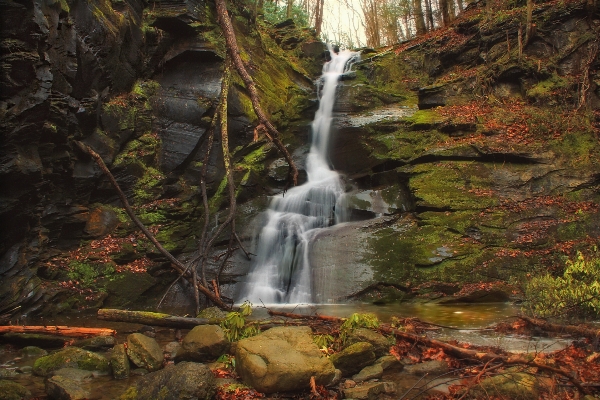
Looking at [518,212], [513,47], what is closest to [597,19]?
[513,47]

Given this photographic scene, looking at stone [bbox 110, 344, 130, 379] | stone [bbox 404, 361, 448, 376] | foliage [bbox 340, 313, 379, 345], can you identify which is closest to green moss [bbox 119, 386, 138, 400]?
stone [bbox 110, 344, 130, 379]

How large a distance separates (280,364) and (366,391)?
0.92m

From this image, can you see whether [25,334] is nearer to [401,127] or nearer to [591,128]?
[401,127]

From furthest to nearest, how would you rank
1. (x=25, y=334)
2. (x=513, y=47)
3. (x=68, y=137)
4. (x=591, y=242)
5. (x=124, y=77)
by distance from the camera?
(x=513, y=47) → (x=124, y=77) → (x=68, y=137) → (x=591, y=242) → (x=25, y=334)

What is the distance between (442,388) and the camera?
4.21 m

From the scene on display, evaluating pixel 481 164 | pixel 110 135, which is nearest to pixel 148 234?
pixel 110 135

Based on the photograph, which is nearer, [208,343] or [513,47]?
[208,343]

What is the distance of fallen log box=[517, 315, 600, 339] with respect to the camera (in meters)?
4.90

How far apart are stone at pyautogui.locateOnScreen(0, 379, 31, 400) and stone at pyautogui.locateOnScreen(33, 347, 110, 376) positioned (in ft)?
2.45

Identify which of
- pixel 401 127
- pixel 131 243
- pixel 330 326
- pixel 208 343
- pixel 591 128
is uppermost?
pixel 401 127

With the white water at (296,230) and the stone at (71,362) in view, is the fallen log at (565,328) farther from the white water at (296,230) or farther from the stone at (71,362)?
the stone at (71,362)

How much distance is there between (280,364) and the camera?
414 cm

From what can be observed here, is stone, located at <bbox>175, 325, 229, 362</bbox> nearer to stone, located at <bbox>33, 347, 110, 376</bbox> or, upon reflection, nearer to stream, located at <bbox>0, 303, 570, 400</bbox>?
stream, located at <bbox>0, 303, 570, 400</bbox>

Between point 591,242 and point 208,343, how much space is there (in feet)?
26.4
